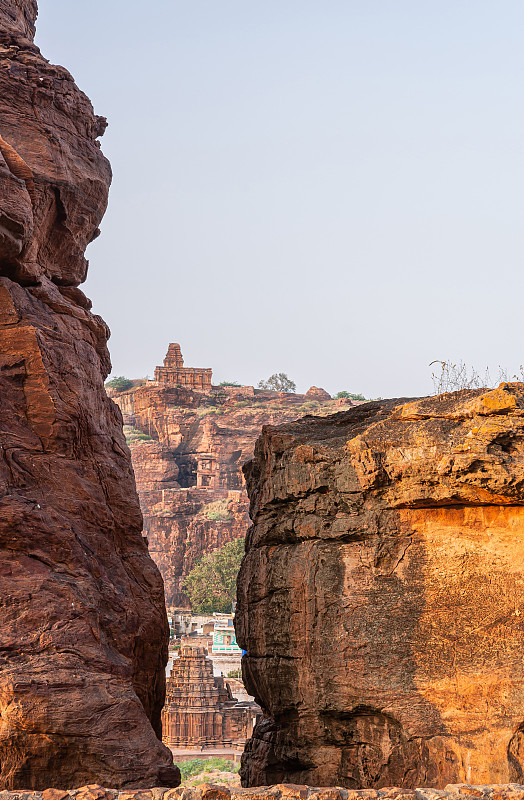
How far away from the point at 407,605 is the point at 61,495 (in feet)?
18.2

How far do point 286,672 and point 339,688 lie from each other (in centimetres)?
124

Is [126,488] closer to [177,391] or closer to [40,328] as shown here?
[40,328]

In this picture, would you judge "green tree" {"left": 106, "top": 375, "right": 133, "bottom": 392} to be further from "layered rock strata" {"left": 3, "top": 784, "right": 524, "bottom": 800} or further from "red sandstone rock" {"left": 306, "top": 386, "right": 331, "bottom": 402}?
"layered rock strata" {"left": 3, "top": 784, "right": 524, "bottom": 800}

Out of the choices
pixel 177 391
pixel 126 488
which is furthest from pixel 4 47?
pixel 177 391

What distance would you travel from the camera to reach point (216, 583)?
3371 inches

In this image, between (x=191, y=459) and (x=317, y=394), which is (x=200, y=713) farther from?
(x=317, y=394)

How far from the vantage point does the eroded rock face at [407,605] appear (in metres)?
14.1

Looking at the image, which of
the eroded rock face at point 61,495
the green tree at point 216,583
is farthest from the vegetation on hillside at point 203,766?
the green tree at point 216,583

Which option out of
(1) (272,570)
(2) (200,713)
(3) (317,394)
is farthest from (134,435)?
(1) (272,570)

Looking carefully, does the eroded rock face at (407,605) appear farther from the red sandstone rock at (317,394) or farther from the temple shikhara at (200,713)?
the red sandstone rock at (317,394)

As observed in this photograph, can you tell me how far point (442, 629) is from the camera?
47.8ft


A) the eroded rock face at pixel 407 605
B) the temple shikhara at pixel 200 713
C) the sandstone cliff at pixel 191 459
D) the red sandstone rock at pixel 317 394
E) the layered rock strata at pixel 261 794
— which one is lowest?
the temple shikhara at pixel 200 713

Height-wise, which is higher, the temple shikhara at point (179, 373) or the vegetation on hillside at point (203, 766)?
the temple shikhara at point (179, 373)

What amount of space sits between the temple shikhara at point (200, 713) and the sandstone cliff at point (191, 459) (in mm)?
44126
